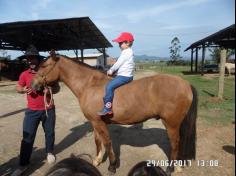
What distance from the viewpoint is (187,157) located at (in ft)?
15.1

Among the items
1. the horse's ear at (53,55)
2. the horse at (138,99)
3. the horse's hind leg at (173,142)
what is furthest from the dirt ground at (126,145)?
the horse's ear at (53,55)

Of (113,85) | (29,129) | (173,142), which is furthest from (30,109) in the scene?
(173,142)

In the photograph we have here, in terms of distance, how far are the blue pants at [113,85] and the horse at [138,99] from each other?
0.07 metres

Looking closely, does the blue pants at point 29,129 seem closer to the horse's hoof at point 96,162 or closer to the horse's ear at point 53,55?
the horse's ear at point 53,55

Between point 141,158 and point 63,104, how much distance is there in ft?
20.5

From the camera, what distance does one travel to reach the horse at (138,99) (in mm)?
4176

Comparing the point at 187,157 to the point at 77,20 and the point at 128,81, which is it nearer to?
the point at 128,81

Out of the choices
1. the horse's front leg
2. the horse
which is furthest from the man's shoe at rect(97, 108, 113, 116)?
the horse's front leg

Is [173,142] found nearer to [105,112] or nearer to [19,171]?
[105,112]

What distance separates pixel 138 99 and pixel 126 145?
1724 mm

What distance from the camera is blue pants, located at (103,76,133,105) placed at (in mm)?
4297

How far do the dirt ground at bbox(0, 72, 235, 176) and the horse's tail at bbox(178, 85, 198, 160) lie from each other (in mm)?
247

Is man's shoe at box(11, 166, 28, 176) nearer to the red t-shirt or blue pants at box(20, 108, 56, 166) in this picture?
blue pants at box(20, 108, 56, 166)

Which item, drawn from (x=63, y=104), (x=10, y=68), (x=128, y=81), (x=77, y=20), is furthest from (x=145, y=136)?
(x=10, y=68)
